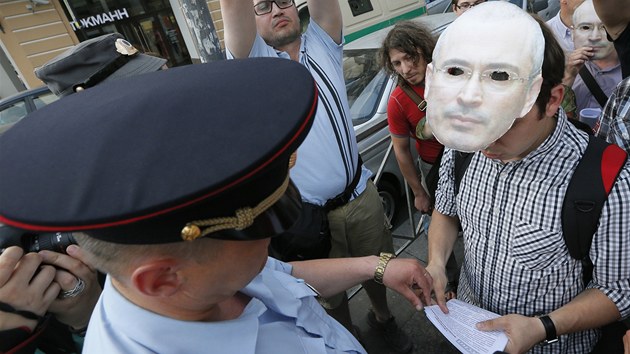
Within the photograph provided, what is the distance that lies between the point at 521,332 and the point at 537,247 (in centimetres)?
30

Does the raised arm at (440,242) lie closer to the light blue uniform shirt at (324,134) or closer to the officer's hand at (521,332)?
the officer's hand at (521,332)

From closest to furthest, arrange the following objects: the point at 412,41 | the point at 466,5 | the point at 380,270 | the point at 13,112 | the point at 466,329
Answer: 1. the point at 466,329
2. the point at 380,270
3. the point at 412,41
4. the point at 466,5
5. the point at 13,112

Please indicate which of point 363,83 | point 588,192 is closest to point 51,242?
point 588,192

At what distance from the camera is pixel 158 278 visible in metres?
0.75

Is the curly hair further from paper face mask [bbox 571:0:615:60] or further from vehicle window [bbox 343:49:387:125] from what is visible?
vehicle window [bbox 343:49:387:125]

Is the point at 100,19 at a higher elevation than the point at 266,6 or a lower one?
lower

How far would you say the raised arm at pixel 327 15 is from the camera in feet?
7.60

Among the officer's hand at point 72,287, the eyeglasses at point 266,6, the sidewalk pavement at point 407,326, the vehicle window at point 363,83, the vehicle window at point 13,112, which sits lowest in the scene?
the sidewalk pavement at point 407,326

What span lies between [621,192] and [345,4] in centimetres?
853

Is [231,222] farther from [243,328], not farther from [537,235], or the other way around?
[537,235]

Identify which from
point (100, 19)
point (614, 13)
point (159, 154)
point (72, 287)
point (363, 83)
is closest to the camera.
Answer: point (159, 154)

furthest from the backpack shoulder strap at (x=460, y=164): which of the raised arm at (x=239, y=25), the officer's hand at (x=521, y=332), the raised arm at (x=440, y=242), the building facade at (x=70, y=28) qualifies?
the building facade at (x=70, y=28)

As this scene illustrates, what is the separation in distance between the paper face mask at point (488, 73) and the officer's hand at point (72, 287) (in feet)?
4.00

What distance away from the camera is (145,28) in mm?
11930
